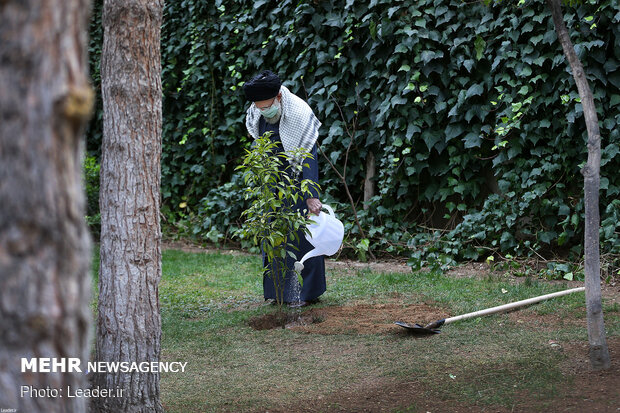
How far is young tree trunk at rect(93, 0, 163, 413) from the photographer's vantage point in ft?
8.70

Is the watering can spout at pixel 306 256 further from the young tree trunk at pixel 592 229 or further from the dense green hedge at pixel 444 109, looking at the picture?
the young tree trunk at pixel 592 229

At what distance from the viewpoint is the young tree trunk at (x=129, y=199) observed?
2650 millimetres

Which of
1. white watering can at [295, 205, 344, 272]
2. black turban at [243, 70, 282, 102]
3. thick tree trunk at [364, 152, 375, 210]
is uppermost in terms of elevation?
black turban at [243, 70, 282, 102]

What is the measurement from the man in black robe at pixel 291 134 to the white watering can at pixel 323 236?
98 mm

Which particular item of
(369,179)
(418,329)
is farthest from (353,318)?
(369,179)

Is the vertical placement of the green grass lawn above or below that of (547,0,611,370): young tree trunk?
below

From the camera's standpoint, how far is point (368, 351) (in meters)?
3.69

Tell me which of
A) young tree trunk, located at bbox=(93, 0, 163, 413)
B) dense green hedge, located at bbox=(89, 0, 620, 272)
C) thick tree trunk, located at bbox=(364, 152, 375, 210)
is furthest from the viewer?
thick tree trunk, located at bbox=(364, 152, 375, 210)

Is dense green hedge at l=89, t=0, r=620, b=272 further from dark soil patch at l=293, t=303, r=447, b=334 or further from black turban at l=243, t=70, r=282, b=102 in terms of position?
black turban at l=243, t=70, r=282, b=102

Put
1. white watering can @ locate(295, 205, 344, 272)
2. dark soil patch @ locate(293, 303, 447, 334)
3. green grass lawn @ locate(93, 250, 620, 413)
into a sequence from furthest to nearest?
white watering can @ locate(295, 205, 344, 272) → dark soil patch @ locate(293, 303, 447, 334) → green grass lawn @ locate(93, 250, 620, 413)

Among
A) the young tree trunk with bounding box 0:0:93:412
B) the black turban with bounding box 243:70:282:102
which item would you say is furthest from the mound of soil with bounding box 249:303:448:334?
the young tree trunk with bounding box 0:0:93:412

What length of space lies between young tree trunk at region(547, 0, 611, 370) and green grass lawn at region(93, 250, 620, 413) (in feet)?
0.71

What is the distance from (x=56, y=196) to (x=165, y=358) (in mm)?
2689

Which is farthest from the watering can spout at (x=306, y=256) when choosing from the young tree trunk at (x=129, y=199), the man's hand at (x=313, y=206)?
the young tree trunk at (x=129, y=199)
